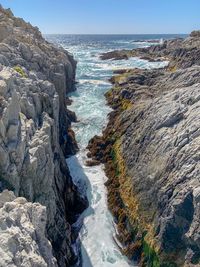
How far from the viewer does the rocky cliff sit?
28.3m

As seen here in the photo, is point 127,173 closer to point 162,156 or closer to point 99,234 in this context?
point 162,156

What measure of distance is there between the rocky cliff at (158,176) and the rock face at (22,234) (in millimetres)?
11440

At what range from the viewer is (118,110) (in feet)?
191

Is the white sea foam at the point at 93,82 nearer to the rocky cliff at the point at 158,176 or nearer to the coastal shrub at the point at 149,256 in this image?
the rocky cliff at the point at 158,176

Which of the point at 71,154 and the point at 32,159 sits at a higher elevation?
the point at 32,159

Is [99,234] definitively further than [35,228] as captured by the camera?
Yes

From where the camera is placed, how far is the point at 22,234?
61.3 ft

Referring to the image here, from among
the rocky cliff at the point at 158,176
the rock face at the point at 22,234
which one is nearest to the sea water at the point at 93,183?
the rocky cliff at the point at 158,176

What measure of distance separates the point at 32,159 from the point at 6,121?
3.32 meters

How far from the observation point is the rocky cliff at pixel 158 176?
28312 millimetres

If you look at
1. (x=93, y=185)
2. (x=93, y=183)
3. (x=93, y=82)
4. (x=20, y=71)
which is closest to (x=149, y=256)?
(x=93, y=185)

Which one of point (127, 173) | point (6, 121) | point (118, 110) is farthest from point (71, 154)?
point (6, 121)

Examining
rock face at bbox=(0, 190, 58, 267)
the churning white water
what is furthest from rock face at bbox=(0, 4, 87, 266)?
the churning white water

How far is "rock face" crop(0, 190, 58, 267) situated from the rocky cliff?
11440 mm
